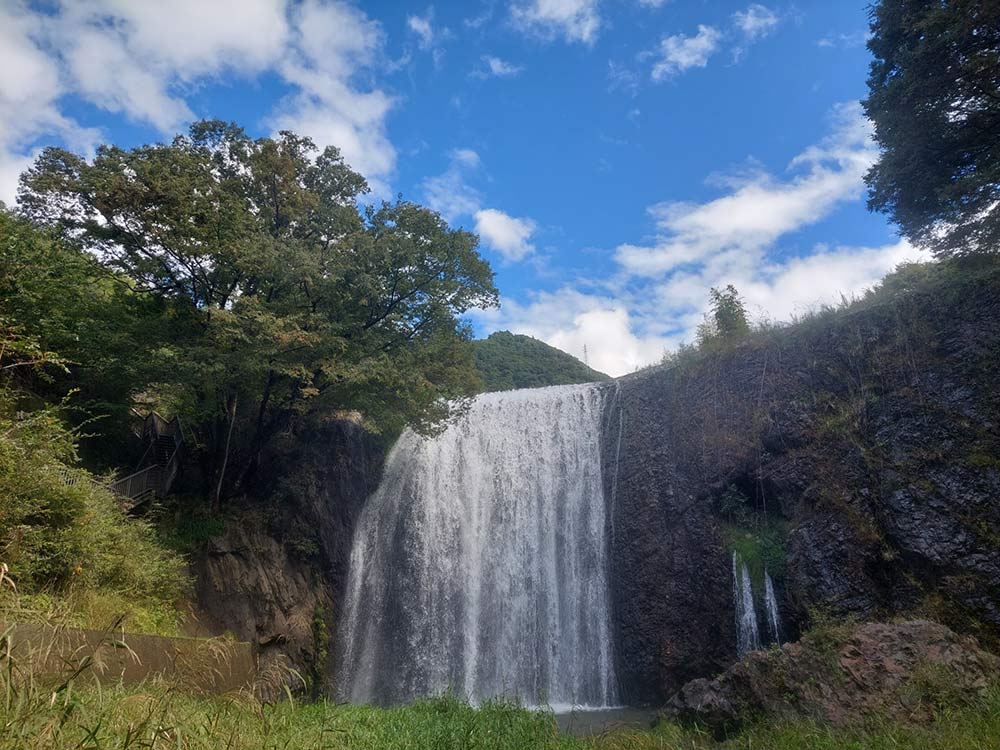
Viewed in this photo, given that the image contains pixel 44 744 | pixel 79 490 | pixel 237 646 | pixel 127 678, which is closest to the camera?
pixel 44 744

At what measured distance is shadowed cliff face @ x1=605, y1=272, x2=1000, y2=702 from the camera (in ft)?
38.0

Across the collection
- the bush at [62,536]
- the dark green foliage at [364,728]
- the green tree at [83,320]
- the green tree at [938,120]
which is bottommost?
the dark green foliage at [364,728]

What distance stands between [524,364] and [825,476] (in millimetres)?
32708

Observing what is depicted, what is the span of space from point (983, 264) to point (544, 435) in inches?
472

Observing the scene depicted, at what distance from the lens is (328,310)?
15.5m

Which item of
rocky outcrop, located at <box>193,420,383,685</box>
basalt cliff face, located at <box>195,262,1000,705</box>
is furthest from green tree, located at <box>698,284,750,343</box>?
rocky outcrop, located at <box>193,420,383,685</box>

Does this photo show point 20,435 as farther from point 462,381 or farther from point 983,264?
point 983,264

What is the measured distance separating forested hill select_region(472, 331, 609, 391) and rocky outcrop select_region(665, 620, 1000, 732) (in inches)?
1232

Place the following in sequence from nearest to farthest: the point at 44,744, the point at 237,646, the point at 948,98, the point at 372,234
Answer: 1. the point at 44,744
2. the point at 237,646
3. the point at 948,98
4. the point at 372,234

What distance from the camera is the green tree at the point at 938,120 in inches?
430

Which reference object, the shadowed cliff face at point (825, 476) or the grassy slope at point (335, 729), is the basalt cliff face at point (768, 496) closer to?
the shadowed cliff face at point (825, 476)

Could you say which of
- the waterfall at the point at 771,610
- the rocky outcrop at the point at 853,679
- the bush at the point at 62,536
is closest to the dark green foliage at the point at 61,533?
the bush at the point at 62,536

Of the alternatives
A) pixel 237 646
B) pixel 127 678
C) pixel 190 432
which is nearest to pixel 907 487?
pixel 237 646

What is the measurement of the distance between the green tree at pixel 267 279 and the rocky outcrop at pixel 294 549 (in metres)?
1.16
